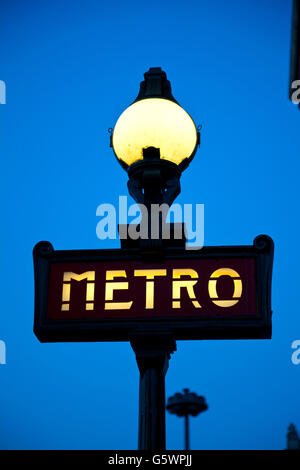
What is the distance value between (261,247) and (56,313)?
52.4 inches

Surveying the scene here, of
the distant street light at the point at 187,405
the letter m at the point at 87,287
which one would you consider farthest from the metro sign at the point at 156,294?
the distant street light at the point at 187,405

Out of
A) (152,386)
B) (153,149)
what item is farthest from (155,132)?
(152,386)

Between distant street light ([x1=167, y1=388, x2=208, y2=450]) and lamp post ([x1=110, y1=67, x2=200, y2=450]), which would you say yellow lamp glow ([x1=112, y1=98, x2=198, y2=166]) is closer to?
lamp post ([x1=110, y1=67, x2=200, y2=450])

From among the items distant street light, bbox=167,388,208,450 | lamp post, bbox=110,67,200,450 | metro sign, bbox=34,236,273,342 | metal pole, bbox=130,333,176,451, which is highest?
distant street light, bbox=167,388,208,450

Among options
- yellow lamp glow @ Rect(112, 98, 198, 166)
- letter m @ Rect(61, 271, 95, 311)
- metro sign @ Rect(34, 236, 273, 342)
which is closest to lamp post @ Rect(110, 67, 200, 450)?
yellow lamp glow @ Rect(112, 98, 198, 166)

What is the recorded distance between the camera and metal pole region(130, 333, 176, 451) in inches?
153

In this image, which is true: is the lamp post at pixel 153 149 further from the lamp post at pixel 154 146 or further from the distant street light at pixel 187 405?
the distant street light at pixel 187 405

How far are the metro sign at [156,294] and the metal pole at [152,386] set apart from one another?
0.07 metres

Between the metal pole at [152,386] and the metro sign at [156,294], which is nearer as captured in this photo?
the metal pole at [152,386]

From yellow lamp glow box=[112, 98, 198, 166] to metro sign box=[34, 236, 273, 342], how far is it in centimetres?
79

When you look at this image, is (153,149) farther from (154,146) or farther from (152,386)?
(152,386)

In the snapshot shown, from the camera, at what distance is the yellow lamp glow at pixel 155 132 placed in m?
4.89

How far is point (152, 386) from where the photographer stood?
4027 millimetres

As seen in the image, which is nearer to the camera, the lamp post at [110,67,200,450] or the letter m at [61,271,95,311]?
the letter m at [61,271,95,311]
